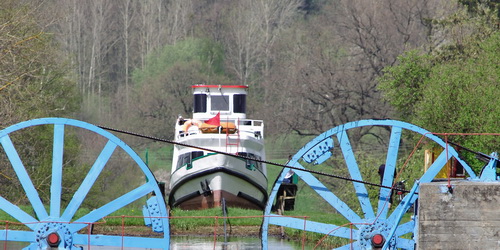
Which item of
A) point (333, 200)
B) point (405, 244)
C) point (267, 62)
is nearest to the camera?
point (405, 244)

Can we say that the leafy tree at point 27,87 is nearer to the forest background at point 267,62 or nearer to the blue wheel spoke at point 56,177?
the forest background at point 267,62

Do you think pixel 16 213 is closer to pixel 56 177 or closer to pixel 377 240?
pixel 56 177

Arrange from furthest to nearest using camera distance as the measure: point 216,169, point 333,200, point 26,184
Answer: point 216,169 → point 333,200 → point 26,184

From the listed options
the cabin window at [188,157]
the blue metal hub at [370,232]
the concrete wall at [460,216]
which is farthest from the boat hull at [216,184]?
the concrete wall at [460,216]

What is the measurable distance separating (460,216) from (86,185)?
781cm

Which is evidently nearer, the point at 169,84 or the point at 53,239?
the point at 53,239

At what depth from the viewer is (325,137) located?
81.5 ft

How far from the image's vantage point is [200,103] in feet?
155

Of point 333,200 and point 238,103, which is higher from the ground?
point 238,103

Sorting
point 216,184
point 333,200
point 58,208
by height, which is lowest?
point 58,208

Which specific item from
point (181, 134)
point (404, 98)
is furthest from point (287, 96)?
point (181, 134)

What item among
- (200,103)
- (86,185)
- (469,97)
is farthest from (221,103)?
(86,185)

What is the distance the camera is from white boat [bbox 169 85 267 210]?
41.2 meters

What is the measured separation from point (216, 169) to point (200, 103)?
667 cm
